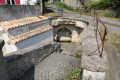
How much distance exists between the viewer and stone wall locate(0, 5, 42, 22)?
7.09 m

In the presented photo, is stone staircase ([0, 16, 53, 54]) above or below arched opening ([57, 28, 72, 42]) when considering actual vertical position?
above

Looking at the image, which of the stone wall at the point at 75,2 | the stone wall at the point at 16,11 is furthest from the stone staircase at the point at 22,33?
the stone wall at the point at 75,2

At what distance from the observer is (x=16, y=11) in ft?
25.8

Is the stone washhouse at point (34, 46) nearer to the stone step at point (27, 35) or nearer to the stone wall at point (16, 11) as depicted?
the stone step at point (27, 35)

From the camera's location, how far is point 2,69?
7.72ft

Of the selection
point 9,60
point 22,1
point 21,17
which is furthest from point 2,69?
point 22,1

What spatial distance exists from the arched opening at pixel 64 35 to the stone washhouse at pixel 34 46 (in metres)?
2.66

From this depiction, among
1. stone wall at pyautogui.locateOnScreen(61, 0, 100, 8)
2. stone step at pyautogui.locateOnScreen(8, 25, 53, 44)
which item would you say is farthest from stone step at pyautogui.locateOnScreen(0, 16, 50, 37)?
stone wall at pyautogui.locateOnScreen(61, 0, 100, 8)

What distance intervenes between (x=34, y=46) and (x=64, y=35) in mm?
10021

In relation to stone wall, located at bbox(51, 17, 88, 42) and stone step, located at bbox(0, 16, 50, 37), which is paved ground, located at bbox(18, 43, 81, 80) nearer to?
stone step, located at bbox(0, 16, 50, 37)

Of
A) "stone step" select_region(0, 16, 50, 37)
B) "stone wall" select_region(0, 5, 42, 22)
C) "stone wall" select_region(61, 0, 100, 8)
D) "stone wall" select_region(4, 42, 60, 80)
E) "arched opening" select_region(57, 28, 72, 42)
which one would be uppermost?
"stone wall" select_region(61, 0, 100, 8)

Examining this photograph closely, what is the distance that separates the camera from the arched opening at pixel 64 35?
48.6ft

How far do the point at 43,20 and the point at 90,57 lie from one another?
264 inches

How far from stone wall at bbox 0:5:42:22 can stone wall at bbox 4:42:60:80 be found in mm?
3645
